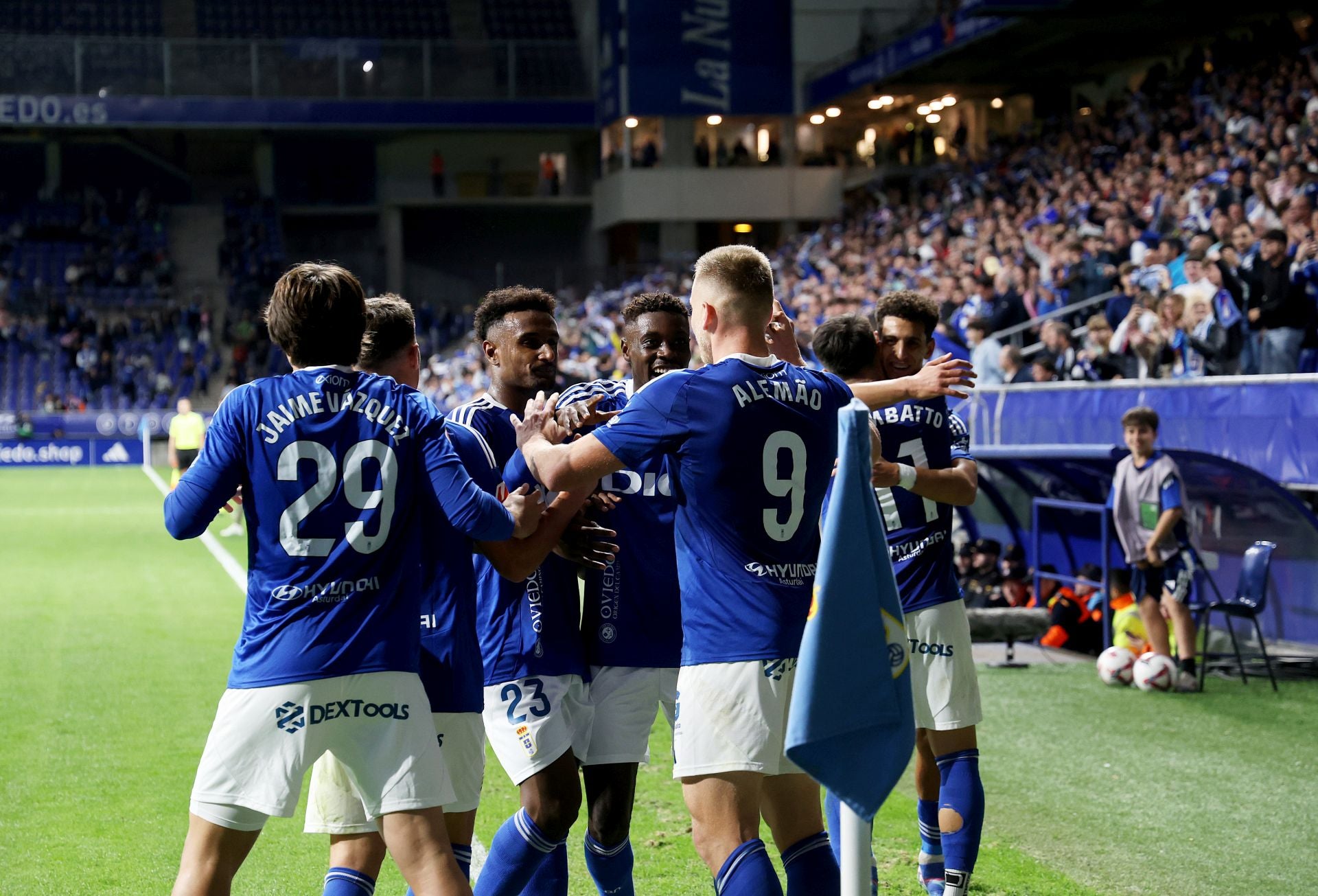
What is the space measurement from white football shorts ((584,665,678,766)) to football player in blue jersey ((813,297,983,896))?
0.93 metres

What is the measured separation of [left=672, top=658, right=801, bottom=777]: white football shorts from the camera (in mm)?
3680

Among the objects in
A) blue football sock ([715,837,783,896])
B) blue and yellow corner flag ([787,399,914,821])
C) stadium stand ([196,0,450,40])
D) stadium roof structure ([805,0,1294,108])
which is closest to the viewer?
blue and yellow corner flag ([787,399,914,821])

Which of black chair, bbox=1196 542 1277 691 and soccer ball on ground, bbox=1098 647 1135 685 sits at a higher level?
black chair, bbox=1196 542 1277 691

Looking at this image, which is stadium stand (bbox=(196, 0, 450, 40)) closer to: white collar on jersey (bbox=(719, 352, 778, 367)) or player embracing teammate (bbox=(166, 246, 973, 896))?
player embracing teammate (bbox=(166, 246, 973, 896))

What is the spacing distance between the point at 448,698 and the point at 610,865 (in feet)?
2.97

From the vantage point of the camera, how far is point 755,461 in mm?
3730

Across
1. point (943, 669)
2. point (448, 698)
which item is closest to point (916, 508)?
point (943, 669)

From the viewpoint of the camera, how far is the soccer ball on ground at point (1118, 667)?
9672 millimetres

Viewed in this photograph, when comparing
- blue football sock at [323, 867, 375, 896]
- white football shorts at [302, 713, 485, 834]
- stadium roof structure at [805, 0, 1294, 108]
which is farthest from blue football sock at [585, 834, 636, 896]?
stadium roof structure at [805, 0, 1294, 108]

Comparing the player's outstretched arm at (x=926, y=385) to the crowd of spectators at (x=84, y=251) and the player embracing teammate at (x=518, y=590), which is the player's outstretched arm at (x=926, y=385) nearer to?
the player embracing teammate at (x=518, y=590)

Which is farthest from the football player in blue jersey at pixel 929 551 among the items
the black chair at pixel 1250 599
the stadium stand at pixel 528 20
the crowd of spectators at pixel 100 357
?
the stadium stand at pixel 528 20

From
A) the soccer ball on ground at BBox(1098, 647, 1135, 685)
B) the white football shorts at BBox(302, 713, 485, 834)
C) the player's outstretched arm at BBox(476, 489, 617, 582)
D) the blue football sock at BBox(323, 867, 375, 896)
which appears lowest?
the soccer ball on ground at BBox(1098, 647, 1135, 685)

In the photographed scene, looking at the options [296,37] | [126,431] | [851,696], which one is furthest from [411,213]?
[851,696]

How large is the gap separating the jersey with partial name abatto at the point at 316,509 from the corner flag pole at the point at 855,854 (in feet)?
4.03
